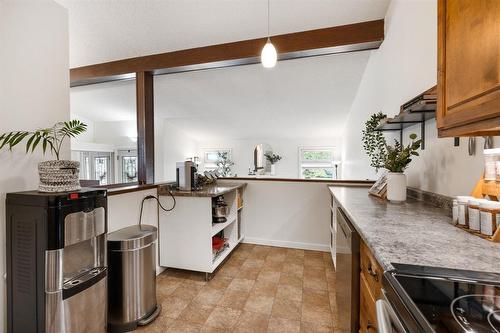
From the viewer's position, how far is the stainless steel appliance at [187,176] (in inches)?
99.2

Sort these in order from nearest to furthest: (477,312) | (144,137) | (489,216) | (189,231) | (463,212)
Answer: (477,312), (489,216), (463,212), (189,231), (144,137)

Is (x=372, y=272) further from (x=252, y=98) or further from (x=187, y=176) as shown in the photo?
(x=252, y=98)

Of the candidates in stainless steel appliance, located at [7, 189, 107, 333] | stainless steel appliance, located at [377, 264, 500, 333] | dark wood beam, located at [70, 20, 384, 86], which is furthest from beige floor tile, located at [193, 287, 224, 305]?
dark wood beam, located at [70, 20, 384, 86]

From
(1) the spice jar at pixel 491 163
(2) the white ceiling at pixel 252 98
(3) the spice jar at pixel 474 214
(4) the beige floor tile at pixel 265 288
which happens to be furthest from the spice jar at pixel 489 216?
(2) the white ceiling at pixel 252 98

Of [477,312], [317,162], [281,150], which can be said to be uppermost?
[281,150]

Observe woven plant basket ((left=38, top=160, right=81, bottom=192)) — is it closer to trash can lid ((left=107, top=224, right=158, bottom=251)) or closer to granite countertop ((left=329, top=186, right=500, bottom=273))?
trash can lid ((left=107, top=224, right=158, bottom=251))

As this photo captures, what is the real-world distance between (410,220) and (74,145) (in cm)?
644

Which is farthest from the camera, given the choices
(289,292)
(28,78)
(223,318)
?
(289,292)

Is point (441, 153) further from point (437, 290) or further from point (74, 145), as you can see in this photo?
point (74, 145)

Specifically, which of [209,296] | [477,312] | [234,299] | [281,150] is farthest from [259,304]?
[281,150]

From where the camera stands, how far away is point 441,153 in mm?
1425

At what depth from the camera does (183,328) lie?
5.53ft

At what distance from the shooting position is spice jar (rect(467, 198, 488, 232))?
89 centimetres

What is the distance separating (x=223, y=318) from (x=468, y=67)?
2.06 m
